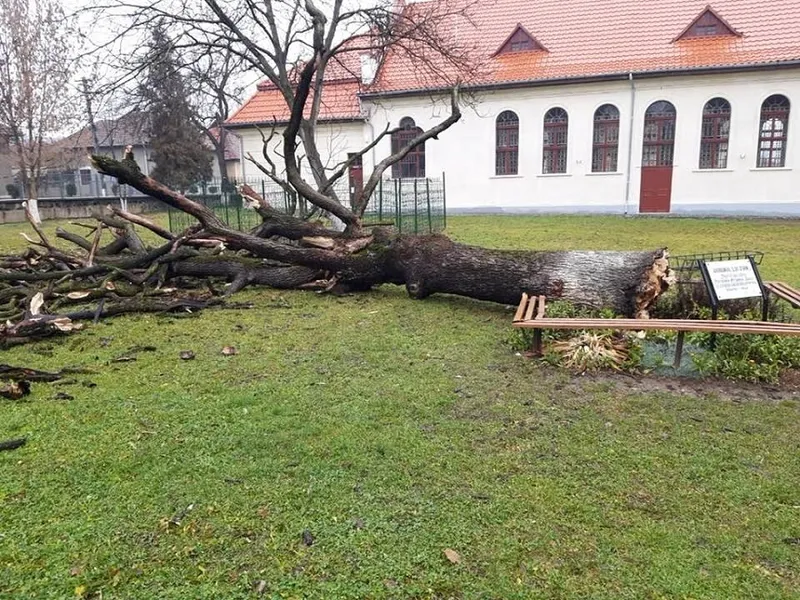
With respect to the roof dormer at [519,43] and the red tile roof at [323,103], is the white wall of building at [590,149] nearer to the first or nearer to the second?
the red tile roof at [323,103]

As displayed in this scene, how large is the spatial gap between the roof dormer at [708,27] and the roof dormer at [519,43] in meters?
5.44

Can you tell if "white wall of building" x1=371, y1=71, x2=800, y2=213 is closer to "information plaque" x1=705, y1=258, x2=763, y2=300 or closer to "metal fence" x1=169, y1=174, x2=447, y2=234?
"metal fence" x1=169, y1=174, x2=447, y2=234

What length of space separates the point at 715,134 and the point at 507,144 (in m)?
7.85

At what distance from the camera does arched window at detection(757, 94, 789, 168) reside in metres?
22.8

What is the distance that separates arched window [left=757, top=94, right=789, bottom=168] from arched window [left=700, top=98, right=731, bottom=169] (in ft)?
3.73

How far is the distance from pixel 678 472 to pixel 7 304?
736 cm

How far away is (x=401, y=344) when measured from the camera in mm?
6379

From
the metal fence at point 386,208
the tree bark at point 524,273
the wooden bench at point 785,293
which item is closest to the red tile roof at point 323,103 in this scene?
the metal fence at point 386,208

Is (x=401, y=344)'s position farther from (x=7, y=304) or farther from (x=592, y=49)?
(x=592, y=49)

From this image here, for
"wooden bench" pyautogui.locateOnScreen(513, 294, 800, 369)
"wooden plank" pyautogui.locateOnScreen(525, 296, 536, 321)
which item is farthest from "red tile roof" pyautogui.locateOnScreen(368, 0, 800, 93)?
"wooden bench" pyautogui.locateOnScreen(513, 294, 800, 369)

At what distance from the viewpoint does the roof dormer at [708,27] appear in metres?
23.7

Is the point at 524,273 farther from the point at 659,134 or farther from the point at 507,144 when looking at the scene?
the point at 507,144

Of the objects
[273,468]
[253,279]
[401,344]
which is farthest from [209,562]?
[253,279]

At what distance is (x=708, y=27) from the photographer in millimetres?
24188
